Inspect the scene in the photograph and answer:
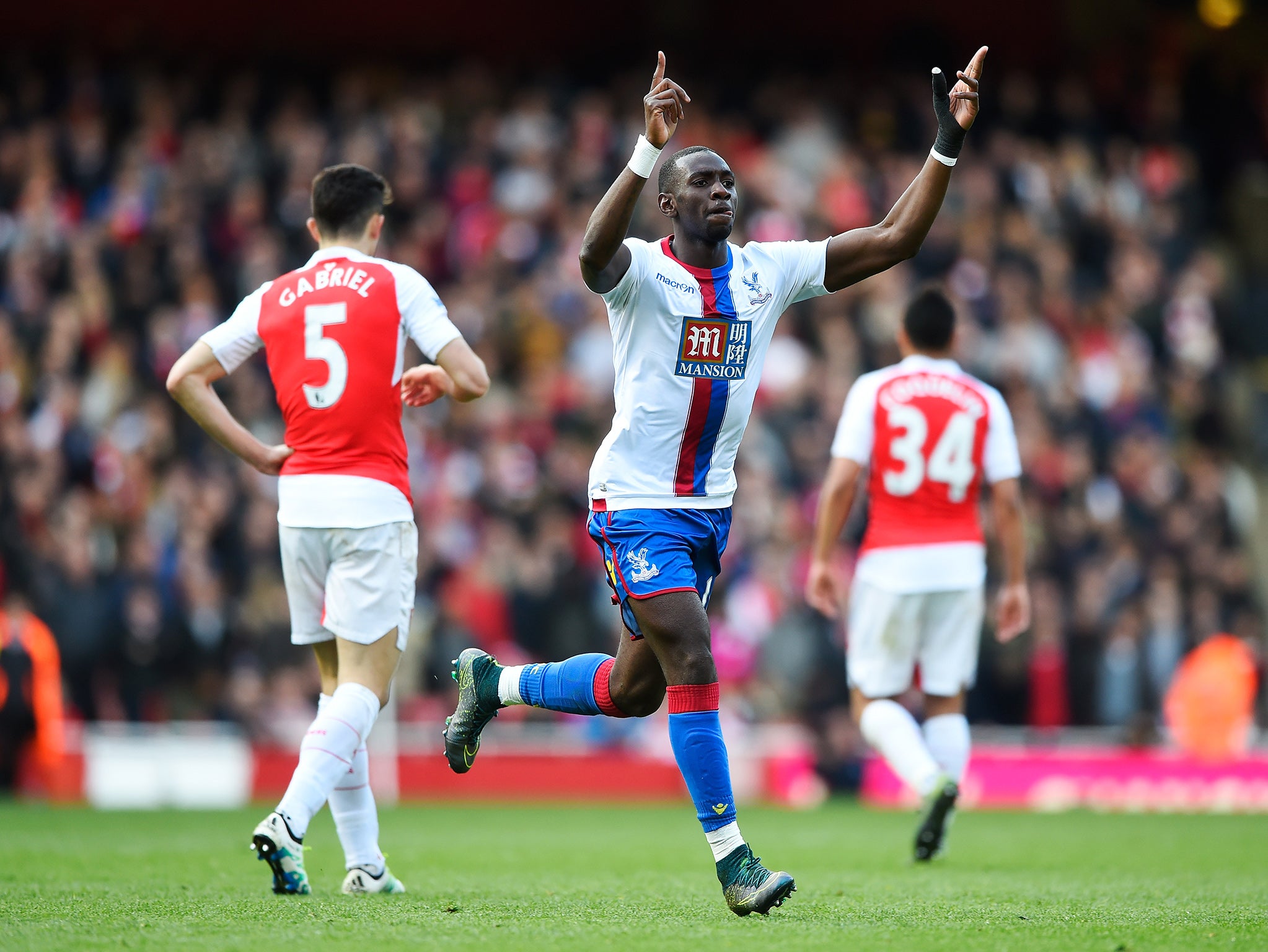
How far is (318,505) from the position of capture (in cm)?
616

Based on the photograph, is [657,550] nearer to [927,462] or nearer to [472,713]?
[472,713]

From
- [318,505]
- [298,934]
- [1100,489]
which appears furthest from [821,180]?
[298,934]

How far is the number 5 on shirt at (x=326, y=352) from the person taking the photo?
6.20 metres

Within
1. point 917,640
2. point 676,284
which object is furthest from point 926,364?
point 676,284

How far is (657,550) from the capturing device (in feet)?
18.8

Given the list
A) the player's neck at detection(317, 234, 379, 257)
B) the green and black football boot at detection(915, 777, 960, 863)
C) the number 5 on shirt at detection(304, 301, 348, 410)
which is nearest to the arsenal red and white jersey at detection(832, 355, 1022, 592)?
the green and black football boot at detection(915, 777, 960, 863)

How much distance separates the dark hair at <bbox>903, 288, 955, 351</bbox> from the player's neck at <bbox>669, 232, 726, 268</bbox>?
2.82m

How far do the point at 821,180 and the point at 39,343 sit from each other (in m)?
8.86

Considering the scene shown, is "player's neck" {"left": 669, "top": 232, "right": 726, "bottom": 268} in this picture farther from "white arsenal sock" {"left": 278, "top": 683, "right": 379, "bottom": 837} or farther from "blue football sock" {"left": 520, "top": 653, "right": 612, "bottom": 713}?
"white arsenal sock" {"left": 278, "top": 683, "right": 379, "bottom": 837}

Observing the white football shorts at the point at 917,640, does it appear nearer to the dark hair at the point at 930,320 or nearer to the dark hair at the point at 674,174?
the dark hair at the point at 930,320

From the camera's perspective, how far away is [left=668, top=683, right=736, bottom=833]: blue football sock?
5.55 m

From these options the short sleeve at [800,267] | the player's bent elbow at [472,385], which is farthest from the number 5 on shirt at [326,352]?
the short sleeve at [800,267]

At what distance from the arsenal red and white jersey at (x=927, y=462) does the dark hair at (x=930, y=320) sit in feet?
0.43

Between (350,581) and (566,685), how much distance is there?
0.88 meters
